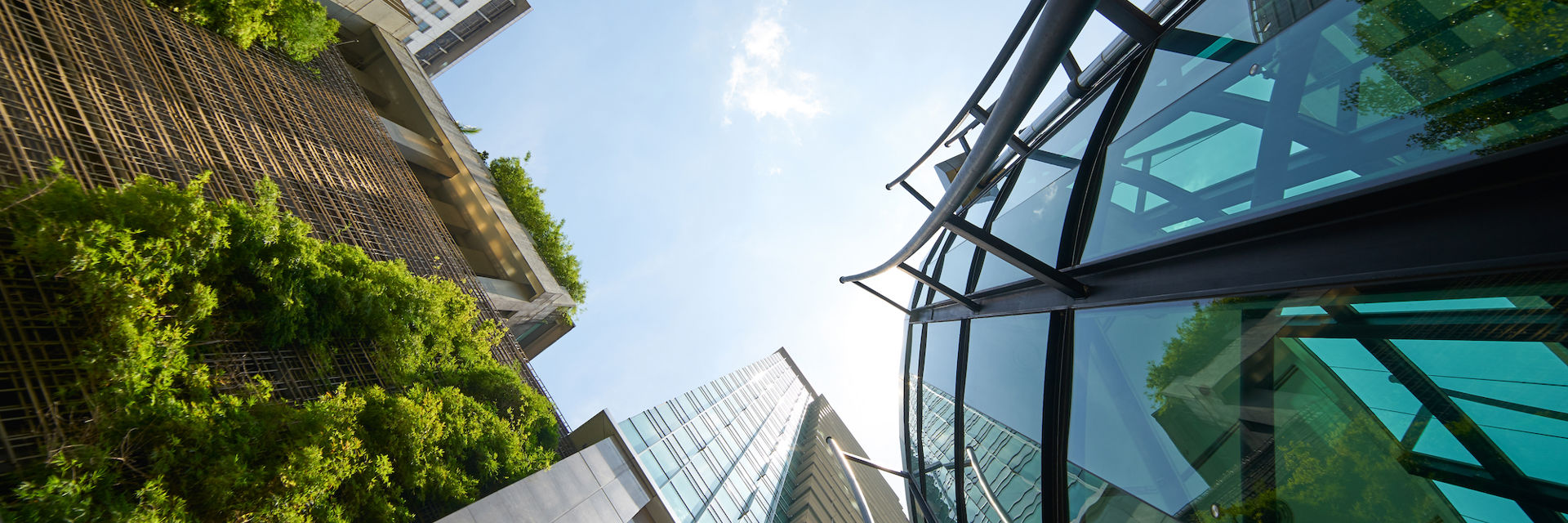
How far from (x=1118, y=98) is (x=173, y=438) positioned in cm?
834

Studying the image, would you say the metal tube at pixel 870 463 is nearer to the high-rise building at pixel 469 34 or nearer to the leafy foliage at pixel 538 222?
the leafy foliage at pixel 538 222

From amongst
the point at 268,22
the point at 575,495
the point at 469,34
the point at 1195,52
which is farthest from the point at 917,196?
the point at 469,34

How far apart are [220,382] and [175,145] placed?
14.7ft

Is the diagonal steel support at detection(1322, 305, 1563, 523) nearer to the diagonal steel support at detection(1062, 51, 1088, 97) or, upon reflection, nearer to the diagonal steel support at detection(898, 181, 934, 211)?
the diagonal steel support at detection(1062, 51, 1088, 97)

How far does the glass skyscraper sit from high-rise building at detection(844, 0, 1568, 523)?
1253 centimetres

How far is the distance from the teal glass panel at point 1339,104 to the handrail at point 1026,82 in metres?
0.82

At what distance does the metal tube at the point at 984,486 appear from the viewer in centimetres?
433

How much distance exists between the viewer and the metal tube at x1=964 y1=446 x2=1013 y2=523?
4332mm

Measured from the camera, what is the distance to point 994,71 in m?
3.91

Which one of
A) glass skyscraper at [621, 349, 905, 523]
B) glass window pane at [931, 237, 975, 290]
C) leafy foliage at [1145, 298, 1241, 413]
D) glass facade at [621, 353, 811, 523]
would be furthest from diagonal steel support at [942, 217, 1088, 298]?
glass facade at [621, 353, 811, 523]

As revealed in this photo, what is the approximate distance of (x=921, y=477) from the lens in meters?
6.77

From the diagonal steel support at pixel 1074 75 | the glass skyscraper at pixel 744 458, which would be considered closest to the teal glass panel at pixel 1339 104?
the diagonal steel support at pixel 1074 75

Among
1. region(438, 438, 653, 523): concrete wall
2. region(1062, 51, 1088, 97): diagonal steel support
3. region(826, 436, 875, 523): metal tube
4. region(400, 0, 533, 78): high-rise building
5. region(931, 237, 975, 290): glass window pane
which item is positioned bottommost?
region(826, 436, 875, 523): metal tube

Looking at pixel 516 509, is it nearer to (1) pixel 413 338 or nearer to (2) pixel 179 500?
(1) pixel 413 338
